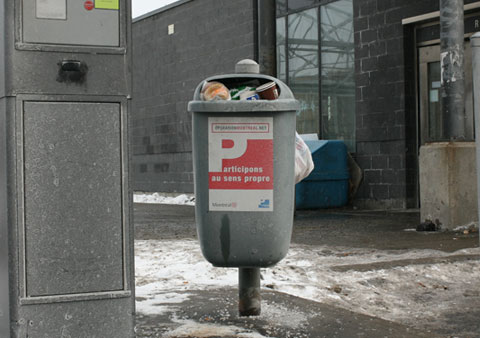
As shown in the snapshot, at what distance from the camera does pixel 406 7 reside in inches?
554

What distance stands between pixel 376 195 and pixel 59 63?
12005mm

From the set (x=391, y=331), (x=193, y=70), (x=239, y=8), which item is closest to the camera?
(x=391, y=331)

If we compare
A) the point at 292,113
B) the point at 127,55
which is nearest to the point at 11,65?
the point at 127,55

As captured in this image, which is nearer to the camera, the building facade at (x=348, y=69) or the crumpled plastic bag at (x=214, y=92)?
the crumpled plastic bag at (x=214, y=92)

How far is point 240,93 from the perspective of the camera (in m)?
4.54

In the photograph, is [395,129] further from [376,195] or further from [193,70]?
[193,70]

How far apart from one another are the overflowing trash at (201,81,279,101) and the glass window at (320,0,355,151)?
438 inches

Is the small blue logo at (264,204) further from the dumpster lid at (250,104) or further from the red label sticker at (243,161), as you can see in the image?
the dumpster lid at (250,104)

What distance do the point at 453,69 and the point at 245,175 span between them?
6579 mm

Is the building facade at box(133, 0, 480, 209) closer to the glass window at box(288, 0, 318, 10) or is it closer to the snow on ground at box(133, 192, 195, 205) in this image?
the glass window at box(288, 0, 318, 10)

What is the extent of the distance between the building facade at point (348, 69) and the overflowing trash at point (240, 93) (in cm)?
792

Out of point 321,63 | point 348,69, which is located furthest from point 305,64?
point 348,69

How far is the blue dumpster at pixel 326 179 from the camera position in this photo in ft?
48.3

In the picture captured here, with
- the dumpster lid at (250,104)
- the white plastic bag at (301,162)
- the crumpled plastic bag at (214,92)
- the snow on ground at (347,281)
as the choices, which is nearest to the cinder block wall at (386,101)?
the snow on ground at (347,281)
